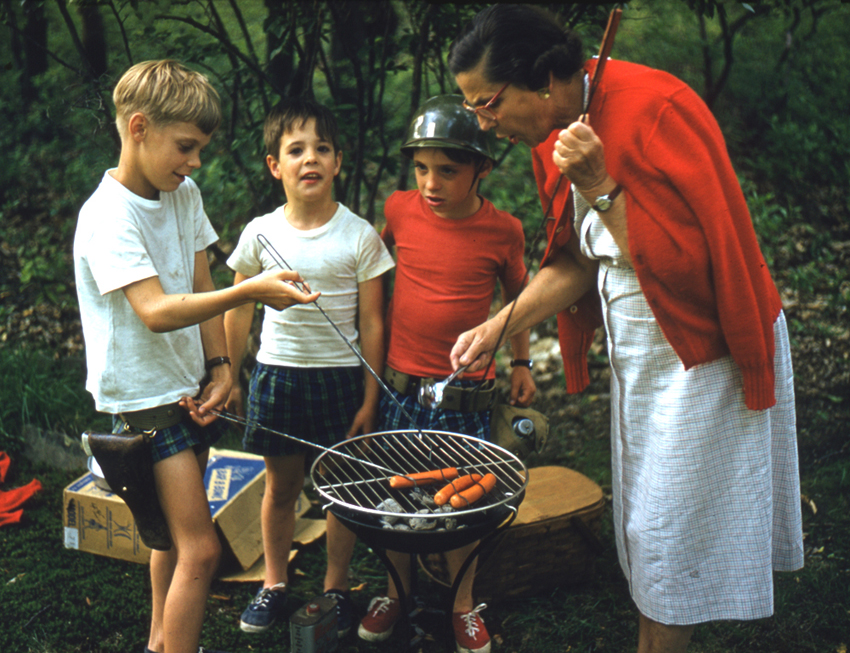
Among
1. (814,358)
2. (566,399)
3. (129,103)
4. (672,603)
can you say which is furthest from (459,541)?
(814,358)

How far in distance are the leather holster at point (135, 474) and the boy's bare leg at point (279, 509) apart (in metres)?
0.60

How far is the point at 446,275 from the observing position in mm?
2797

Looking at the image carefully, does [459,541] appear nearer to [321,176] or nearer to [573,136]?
[573,136]

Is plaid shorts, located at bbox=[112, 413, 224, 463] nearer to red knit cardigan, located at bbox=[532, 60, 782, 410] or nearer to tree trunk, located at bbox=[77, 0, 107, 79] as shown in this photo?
red knit cardigan, located at bbox=[532, 60, 782, 410]

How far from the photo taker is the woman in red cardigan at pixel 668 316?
6.47ft

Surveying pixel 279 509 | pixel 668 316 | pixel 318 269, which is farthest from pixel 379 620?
pixel 668 316

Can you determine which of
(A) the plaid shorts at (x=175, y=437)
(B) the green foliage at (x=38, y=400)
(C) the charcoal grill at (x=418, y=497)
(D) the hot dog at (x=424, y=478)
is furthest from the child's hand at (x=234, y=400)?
(B) the green foliage at (x=38, y=400)

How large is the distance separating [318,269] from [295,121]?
0.59 meters

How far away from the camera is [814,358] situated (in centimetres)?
518

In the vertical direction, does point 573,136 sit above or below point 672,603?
above

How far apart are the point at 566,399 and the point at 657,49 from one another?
5518 millimetres

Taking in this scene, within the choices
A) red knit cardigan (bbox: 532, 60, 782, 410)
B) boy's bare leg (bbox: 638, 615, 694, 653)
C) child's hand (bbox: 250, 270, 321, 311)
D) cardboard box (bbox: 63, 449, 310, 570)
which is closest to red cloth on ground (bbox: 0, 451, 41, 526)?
cardboard box (bbox: 63, 449, 310, 570)

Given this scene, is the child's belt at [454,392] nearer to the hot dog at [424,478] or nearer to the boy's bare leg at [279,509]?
the hot dog at [424,478]

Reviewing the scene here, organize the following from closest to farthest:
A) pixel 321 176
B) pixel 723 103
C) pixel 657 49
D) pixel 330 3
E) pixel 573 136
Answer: pixel 573 136
pixel 321 176
pixel 330 3
pixel 723 103
pixel 657 49
